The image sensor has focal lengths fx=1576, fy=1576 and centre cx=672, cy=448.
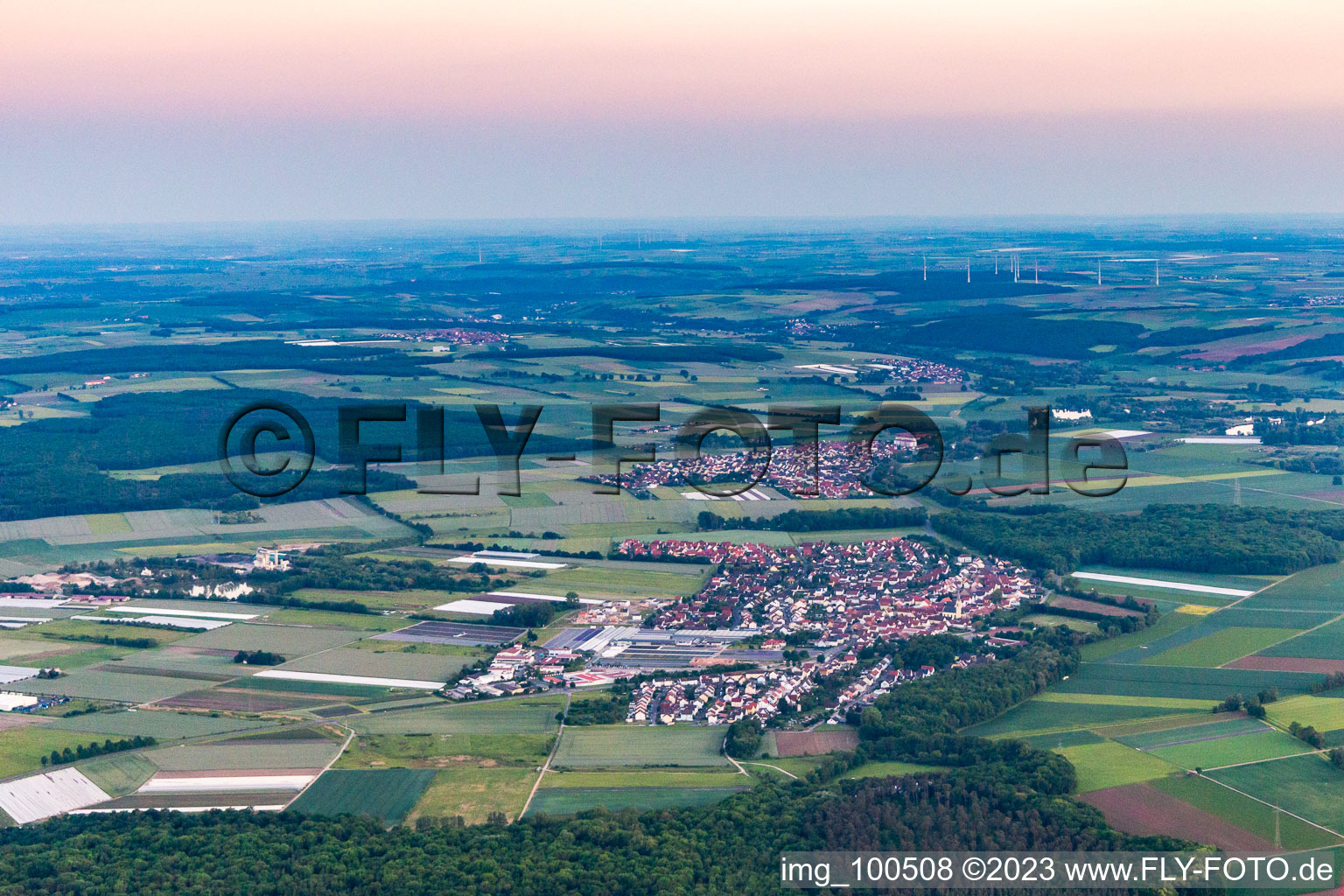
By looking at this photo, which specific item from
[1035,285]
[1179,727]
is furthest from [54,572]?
[1035,285]

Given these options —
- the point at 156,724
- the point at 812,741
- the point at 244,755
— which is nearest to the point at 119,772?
the point at 244,755

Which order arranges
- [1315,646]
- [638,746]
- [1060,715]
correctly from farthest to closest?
[1315,646]
[1060,715]
[638,746]

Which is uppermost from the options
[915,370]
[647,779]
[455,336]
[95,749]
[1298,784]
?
[455,336]

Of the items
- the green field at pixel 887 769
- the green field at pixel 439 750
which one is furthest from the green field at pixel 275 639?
the green field at pixel 887 769

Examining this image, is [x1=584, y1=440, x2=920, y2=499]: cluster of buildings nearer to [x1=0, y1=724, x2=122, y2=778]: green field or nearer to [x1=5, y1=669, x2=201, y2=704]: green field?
[x1=5, y1=669, x2=201, y2=704]: green field

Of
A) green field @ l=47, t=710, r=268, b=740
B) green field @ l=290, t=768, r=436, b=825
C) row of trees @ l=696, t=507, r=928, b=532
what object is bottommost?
green field @ l=290, t=768, r=436, b=825

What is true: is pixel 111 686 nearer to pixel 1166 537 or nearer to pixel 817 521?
pixel 817 521

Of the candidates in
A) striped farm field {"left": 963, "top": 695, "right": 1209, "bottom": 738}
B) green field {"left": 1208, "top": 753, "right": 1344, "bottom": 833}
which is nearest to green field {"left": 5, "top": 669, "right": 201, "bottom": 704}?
striped farm field {"left": 963, "top": 695, "right": 1209, "bottom": 738}
